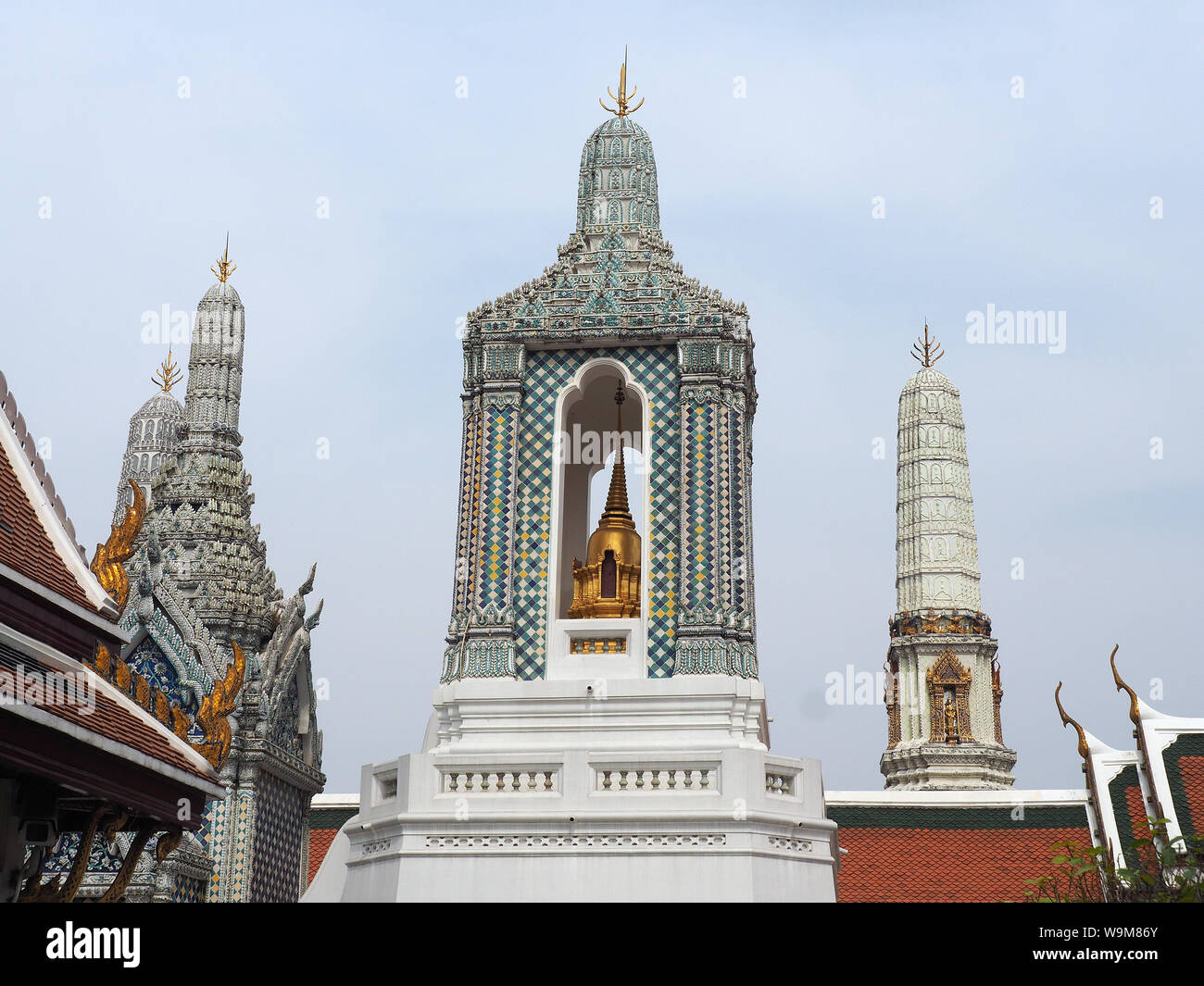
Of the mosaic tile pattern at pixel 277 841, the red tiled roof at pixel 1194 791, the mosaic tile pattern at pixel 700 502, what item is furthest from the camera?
the mosaic tile pattern at pixel 277 841

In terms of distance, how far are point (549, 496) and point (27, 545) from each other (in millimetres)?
4948

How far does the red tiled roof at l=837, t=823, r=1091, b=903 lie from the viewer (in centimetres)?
1977

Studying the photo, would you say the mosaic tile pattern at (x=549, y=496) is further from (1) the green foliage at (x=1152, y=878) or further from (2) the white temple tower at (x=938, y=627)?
(2) the white temple tower at (x=938, y=627)

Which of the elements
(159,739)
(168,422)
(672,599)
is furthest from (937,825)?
(168,422)

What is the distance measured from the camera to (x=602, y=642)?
14.3 metres

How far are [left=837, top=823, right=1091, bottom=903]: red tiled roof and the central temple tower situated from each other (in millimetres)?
6453

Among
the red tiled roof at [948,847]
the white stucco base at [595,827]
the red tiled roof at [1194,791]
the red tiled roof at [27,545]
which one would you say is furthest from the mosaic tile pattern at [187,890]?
the red tiled roof at [1194,791]

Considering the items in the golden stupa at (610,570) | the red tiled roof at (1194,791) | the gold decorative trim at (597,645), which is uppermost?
the golden stupa at (610,570)

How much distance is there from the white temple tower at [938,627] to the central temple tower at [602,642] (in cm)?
2941

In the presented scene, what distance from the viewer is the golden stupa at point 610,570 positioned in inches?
580

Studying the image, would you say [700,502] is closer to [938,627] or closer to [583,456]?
[583,456]
